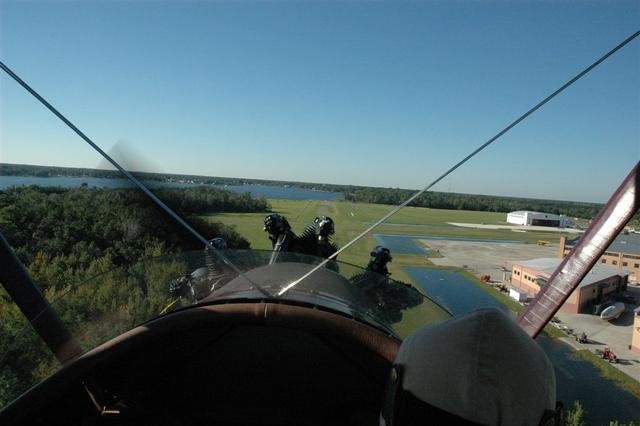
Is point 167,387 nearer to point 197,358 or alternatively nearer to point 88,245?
point 197,358

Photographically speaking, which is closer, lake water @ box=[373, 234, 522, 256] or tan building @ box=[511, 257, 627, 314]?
tan building @ box=[511, 257, 627, 314]

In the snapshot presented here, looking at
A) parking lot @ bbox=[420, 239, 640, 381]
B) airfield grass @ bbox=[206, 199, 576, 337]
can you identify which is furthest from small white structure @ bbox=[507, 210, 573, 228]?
parking lot @ bbox=[420, 239, 640, 381]

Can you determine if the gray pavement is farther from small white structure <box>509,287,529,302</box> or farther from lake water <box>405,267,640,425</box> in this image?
lake water <box>405,267,640,425</box>

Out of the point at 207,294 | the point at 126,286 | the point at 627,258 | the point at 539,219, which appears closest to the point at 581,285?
the point at 627,258

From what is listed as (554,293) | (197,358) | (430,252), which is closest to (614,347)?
(430,252)

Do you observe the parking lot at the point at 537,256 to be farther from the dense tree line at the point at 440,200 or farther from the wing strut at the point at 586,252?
the wing strut at the point at 586,252
